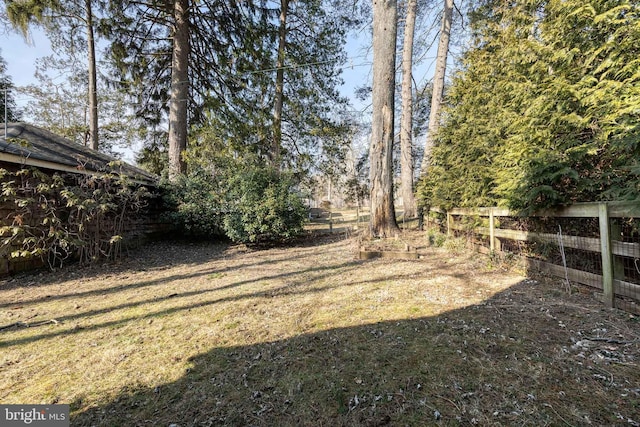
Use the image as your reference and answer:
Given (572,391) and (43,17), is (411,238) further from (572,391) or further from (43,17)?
(43,17)

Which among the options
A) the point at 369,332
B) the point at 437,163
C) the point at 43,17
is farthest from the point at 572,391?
the point at 43,17

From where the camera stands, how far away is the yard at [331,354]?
1.66 metres

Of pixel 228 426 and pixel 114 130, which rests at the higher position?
pixel 114 130

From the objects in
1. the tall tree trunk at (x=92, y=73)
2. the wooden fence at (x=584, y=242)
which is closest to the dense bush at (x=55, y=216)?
the wooden fence at (x=584, y=242)

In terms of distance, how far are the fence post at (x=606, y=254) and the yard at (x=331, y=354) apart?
0.48ft

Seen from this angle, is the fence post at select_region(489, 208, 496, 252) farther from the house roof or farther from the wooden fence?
the house roof

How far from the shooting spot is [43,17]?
842 centimetres

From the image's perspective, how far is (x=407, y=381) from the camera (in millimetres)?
1867

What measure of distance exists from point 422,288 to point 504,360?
1.62 meters

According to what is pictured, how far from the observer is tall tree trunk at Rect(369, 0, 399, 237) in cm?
633

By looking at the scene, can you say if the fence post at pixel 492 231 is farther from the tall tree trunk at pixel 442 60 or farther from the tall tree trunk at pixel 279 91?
the tall tree trunk at pixel 279 91

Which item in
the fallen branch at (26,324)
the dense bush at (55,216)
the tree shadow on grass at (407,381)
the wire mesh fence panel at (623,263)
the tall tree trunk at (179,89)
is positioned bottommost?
the tree shadow on grass at (407,381)

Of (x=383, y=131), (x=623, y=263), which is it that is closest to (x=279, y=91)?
(x=383, y=131)

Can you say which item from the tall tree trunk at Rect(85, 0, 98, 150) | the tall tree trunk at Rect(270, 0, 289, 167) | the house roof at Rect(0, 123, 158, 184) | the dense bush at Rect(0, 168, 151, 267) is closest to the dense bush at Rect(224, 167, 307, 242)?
the dense bush at Rect(0, 168, 151, 267)
